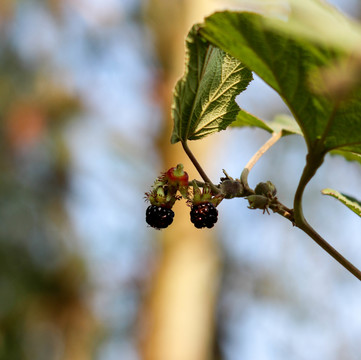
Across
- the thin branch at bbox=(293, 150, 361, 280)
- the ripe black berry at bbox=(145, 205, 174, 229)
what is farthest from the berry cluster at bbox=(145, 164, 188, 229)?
the thin branch at bbox=(293, 150, 361, 280)

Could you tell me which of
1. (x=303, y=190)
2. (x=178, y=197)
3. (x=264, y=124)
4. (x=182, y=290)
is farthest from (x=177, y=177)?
(x=182, y=290)

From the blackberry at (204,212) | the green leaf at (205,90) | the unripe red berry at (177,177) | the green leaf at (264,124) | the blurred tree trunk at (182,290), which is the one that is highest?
the green leaf at (205,90)

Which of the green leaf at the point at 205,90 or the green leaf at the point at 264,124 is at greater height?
the green leaf at the point at 205,90

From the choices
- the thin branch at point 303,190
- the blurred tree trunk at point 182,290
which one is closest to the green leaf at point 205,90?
the thin branch at point 303,190

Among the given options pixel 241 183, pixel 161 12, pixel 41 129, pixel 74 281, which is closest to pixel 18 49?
pixel 41 129

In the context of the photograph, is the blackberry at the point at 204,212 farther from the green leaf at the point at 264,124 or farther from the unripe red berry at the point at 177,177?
the green leaf at the point at 264,124

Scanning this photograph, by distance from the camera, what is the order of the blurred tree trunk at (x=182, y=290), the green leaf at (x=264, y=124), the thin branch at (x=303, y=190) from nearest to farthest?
the thin branch at (x=303, y=190), the green leaf at (x=264, y=124), the blurred tree trunk at (x=182, y=290)
